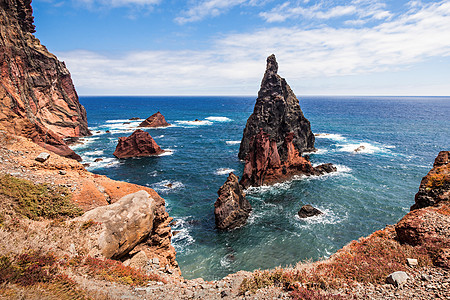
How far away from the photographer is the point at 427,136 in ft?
276

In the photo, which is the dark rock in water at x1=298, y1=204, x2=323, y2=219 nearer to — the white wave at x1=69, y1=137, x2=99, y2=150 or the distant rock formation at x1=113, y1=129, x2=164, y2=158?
the distant rock formation at x1=113, y1=129, x2=164, y2=158

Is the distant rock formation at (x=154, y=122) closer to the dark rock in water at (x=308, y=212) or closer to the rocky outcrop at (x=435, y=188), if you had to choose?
the dark rock in water at (x=308, y=212)

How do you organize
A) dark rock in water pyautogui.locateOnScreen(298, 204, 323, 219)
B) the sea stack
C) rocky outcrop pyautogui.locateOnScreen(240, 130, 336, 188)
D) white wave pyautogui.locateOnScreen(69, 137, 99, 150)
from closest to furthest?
dark rock in water pyautogui.locateOnScreen(298, 204, 323, 219) < rocky outcrop pyautogui.locateOnScreen(240, 130, 336, 188) < the sea stack < white wave pyautogui.locateOnScreen(69, 137, 99, 150)

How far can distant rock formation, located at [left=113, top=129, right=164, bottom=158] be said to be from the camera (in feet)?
192

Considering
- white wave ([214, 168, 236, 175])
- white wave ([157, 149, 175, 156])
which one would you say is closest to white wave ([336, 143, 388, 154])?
white wave ([214, 168, 236, 175])

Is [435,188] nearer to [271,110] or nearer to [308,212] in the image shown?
[308,212]

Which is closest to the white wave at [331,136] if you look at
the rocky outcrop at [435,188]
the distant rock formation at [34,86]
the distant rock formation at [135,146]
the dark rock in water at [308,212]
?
the dark rock in water at [308,212]

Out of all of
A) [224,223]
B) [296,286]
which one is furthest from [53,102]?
[296,286]

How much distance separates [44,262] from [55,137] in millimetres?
49646

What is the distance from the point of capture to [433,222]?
471 inches

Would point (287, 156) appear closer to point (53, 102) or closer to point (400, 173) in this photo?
point (400, 173)

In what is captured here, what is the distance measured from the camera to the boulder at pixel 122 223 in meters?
11.3

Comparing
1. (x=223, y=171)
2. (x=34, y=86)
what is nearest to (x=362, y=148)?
(x=223, y=171)

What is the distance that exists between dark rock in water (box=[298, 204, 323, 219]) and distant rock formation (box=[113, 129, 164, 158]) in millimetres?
42294
